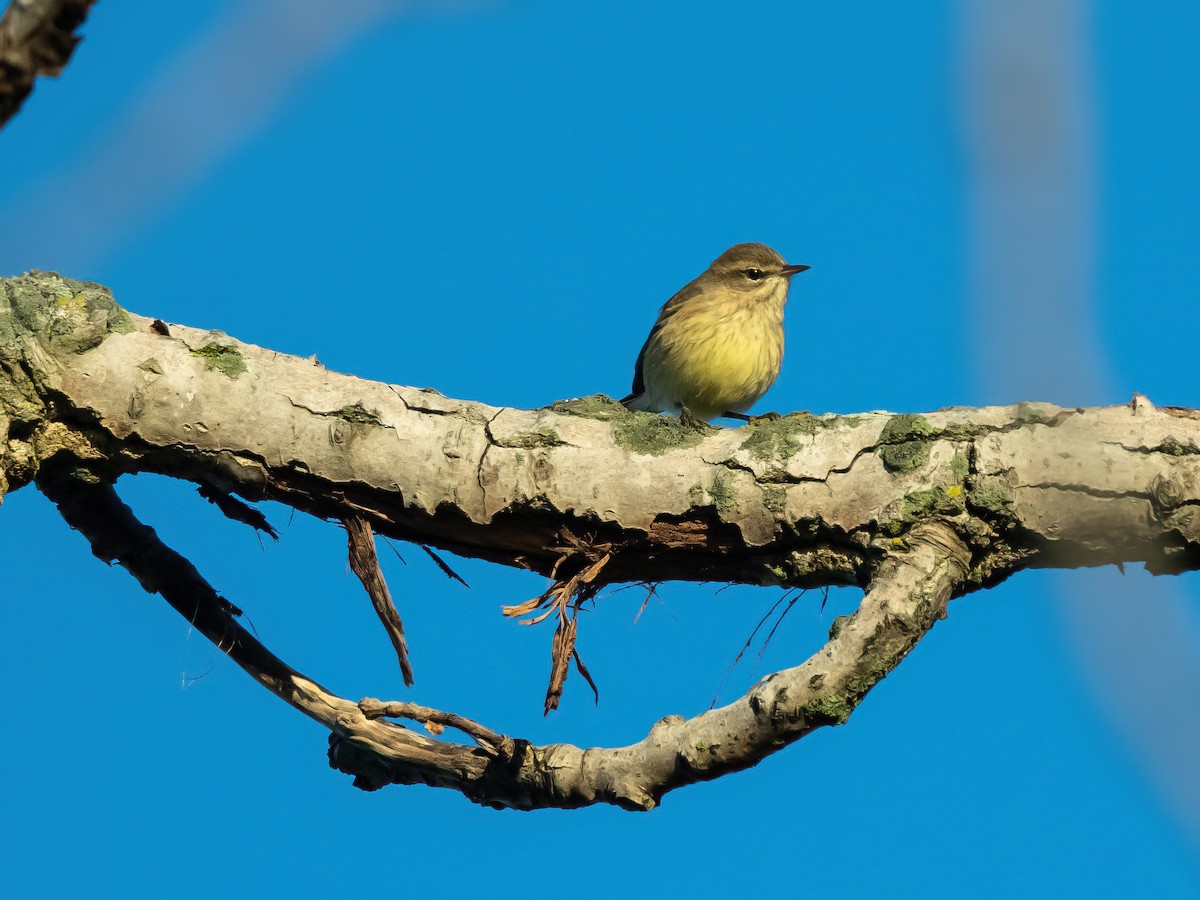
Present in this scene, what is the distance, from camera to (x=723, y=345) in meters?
8.44

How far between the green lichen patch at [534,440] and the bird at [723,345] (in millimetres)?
3023

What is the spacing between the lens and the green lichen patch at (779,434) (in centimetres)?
495

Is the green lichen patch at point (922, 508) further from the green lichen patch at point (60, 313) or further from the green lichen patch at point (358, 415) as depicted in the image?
the green lichen patch at point (60, 313)

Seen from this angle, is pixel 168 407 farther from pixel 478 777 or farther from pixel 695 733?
pixel 695 733

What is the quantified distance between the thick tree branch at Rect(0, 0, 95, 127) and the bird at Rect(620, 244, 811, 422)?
637 cm

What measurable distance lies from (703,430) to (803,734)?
1.50m

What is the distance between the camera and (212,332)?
5.14 meters

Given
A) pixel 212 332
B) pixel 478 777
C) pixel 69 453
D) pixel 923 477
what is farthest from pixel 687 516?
pixel 69 453

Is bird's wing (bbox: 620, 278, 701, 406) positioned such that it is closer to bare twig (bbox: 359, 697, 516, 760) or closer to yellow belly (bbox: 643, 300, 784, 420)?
yellow belly (bbox: 643, 300, 784, 420)

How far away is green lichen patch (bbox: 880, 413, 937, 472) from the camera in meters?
4.77

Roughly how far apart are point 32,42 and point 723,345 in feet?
22.4

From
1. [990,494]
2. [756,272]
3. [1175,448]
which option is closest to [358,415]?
[990,494]

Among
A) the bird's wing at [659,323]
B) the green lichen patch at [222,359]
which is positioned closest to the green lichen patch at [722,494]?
the green lichen patch at [222,359]

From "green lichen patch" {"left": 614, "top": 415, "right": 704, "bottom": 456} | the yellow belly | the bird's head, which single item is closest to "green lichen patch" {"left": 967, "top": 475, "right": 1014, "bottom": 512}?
"green lichen patch" {"left": 614, "top": 415, "right": 704, "bottom": 456}
